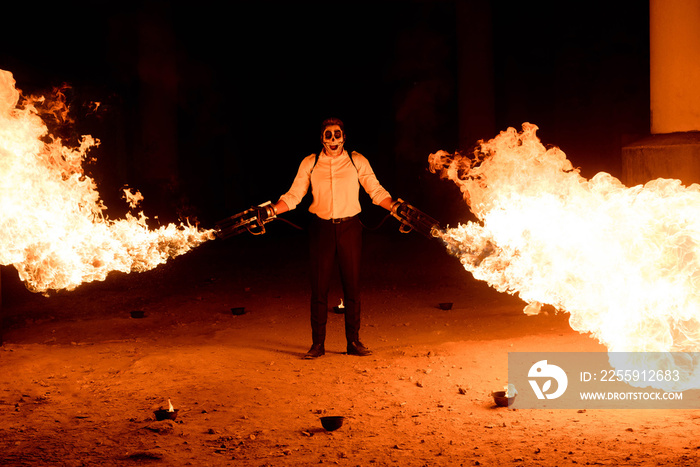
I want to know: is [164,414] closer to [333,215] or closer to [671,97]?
[333,215]

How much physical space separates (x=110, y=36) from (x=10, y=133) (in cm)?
1163

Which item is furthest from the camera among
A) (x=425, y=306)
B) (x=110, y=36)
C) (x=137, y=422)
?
(x=110, y=36)

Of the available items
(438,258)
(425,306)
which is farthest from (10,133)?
(438,258)

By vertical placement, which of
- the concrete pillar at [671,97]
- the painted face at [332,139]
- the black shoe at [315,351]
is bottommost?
the black shoe at [315,351]

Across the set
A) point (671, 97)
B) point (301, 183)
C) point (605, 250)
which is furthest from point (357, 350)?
point (671, 97)

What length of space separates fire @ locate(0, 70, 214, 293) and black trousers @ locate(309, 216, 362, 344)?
1147 millimetres

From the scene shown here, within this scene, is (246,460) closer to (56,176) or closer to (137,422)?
(137,422)

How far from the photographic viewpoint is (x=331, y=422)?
5469mm

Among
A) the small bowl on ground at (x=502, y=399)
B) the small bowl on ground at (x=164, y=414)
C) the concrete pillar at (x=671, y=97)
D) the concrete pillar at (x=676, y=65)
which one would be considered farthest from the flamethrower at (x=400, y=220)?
the concrete pillar at (x=676, y=65)

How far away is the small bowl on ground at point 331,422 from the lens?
547 cm

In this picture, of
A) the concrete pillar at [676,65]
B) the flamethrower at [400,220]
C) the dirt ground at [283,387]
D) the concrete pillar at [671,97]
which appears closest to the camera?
the dirt ground at [283,387]

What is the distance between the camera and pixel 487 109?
61.5ft

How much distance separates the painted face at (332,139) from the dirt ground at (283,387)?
7.34 ft

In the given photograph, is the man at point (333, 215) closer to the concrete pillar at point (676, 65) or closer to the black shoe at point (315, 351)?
the black shoe at point (315, 351)
